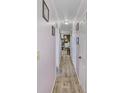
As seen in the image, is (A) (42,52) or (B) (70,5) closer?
(A) (42,52)

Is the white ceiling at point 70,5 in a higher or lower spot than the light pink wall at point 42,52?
higher

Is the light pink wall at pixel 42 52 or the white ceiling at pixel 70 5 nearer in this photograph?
the light pink wall at pixel 42 52

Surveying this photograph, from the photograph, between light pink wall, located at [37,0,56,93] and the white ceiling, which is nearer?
light pink wall, located at [37,0,56,93]

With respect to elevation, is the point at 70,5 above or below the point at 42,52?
above

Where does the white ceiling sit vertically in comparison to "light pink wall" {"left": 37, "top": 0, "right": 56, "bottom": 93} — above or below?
above
